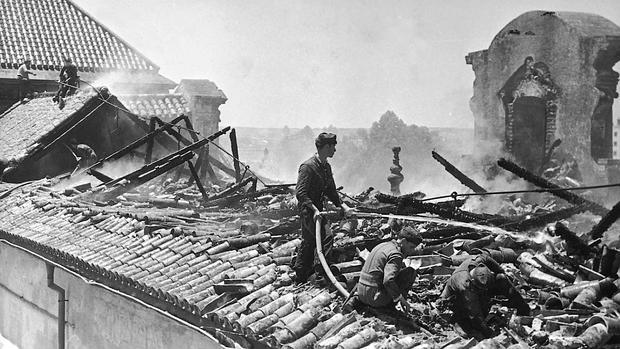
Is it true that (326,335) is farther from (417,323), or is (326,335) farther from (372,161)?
(372,161)

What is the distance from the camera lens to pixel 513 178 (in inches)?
777

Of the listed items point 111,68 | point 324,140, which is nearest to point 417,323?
point 324,140

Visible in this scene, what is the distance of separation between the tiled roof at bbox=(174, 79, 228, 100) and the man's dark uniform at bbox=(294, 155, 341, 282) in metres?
19.6

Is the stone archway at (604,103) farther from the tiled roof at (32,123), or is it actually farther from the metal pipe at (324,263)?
the tiled roof at (32,123)

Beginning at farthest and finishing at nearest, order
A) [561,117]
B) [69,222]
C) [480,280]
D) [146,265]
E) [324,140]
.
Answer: [561,117] → [69,222] → [146,265] → [324,140] → [480,280]

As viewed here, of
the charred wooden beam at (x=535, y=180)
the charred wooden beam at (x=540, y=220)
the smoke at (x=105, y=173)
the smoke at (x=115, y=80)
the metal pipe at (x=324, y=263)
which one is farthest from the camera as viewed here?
the smoke at (x=115, y=80)

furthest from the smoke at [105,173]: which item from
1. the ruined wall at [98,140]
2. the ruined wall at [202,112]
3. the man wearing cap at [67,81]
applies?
the ruined wall at [202,112]

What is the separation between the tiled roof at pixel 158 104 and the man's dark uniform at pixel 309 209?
1904 cm

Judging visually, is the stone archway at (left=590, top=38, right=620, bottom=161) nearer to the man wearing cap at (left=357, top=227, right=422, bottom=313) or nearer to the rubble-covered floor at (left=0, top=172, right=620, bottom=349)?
the rubble-covered floor at (left=0, top=172, right=620, bottom=349)

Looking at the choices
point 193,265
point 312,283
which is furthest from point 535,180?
point 193,265

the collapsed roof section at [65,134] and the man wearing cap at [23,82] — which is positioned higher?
the man wearing cap at [23,82]

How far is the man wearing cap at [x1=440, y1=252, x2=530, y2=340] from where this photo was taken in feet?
20.5

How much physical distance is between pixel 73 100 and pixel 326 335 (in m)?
16.6

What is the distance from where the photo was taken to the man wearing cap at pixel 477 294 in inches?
246
